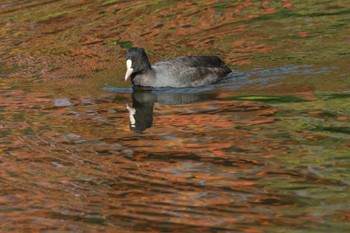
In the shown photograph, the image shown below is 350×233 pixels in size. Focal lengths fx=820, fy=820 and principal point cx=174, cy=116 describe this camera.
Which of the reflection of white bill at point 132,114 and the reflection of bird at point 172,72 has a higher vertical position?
the reflection of bird at point 172,72

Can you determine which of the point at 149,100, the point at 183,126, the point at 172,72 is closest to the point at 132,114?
the point at 149,100

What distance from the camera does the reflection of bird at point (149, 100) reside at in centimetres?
930

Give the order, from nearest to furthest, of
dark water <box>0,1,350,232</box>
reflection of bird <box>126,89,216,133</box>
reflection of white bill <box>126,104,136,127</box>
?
1. dark water <box>0,1,350,232</box>
2. reflection of white bill <box>126,104,136,127</box>
3. reflection of bird <box>126,89,216,133</box>

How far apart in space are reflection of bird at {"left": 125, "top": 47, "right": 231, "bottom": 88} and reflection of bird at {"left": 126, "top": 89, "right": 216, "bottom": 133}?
0.21 metres

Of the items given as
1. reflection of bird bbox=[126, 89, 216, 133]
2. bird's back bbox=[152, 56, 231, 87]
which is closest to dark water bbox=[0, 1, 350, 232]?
reflection of bird bbox=[126, 89, 216, 133]

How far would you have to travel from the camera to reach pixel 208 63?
11.1 m

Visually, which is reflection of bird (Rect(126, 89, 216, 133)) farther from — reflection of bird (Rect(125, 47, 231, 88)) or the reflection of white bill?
reflection of bird (Rect(125, 47, 231, 88))

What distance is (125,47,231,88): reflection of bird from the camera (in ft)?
35.6

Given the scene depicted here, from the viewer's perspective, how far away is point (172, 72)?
35.6ft

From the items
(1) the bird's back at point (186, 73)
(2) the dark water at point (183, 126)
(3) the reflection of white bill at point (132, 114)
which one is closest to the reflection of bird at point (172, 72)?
(1) the bird's back at point (186, 73)

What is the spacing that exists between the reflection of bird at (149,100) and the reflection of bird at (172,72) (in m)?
0.21

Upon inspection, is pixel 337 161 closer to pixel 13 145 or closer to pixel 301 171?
pixel 301 171

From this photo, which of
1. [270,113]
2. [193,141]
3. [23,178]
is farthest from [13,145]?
[270,113]

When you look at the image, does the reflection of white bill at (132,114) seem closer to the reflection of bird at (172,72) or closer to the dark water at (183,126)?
the dark water at (183,126)
